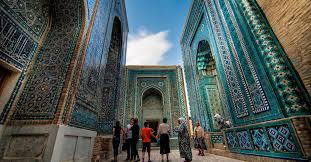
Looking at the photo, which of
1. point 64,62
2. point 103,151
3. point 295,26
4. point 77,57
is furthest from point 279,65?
point 103,151

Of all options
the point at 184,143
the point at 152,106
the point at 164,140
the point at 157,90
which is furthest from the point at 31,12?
the point at 152,106

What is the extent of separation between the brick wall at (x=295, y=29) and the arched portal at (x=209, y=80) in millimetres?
3866

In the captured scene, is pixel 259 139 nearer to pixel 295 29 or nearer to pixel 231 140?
pixel 231 140

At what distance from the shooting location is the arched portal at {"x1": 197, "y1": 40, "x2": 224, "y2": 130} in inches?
271

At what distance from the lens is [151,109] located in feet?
37.0

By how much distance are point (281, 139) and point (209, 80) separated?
5.12 meters

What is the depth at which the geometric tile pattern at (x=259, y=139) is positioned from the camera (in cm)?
302

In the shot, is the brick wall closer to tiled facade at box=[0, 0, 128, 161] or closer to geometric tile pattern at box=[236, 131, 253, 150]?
geometric tile pattern at box=[236, 131, 253, 150]

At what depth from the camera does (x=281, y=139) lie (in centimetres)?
263

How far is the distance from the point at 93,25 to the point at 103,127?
3.54 metres

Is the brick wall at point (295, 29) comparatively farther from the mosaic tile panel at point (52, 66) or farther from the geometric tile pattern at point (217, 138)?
the mosaic tile panel at point (52, 66)

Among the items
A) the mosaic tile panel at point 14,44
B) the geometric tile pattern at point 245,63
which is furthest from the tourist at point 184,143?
the mosaic tile panel at point 14,44

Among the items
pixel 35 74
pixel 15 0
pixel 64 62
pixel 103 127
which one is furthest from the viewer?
pixel 103 127

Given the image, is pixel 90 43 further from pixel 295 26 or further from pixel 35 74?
pixel 295 26
